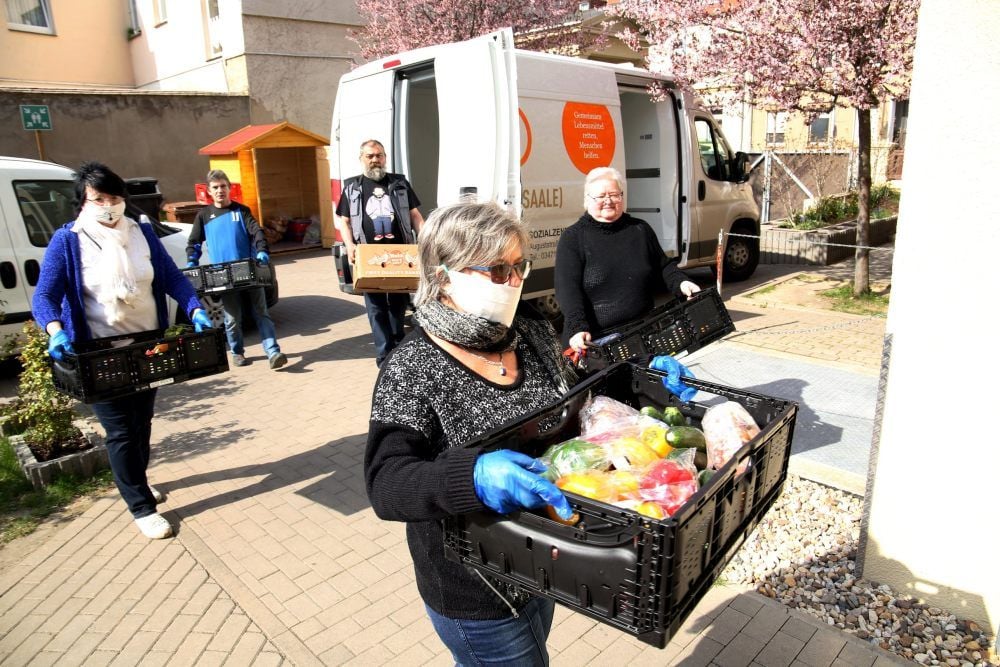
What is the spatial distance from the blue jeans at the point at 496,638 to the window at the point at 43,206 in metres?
6.92

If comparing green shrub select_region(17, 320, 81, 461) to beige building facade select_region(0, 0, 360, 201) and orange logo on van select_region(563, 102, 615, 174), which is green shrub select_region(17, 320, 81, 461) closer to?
orange logo on van select_region(563, 102, 615, 174)

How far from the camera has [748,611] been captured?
3344 mm

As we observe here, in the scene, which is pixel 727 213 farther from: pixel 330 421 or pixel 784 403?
pixel 784 403

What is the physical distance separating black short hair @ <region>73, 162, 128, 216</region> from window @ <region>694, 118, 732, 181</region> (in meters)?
7.44

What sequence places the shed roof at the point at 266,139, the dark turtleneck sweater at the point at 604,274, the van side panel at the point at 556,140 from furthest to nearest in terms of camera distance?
the shed roof at the point at 266,139 → the van side panel at the point at 556,140 → the dark turtleneck sweater at the point at 604,274

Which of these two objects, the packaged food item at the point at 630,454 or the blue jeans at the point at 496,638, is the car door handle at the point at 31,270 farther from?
the packaged food item at the point at 630,454

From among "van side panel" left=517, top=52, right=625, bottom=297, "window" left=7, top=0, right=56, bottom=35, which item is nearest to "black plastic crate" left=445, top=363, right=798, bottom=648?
"van side panel" left=517, top=52, right=625, bottom=297

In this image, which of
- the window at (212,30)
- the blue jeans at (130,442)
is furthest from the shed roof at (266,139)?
the blue jeans at (130,442)

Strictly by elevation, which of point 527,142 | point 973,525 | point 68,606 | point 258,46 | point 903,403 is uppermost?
point 258,46

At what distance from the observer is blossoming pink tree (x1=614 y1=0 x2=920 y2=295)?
7668 mm

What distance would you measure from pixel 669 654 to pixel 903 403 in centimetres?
154

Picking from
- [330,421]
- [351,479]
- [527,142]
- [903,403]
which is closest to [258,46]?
[527,142]

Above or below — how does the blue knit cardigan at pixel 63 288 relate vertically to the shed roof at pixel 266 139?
below

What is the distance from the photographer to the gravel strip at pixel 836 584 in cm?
305
